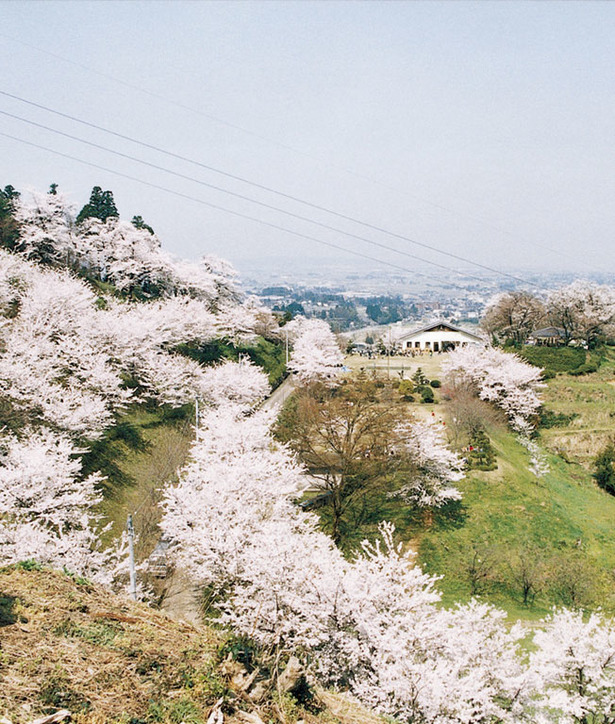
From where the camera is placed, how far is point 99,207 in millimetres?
48500

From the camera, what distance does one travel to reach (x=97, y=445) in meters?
23.8

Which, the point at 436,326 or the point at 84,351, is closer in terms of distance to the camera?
the point at 84,351

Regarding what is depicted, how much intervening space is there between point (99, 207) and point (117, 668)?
49.9 metres

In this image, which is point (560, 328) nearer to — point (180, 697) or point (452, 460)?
point (452, 460)

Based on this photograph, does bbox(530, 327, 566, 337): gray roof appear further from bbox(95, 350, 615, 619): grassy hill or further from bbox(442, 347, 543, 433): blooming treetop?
bbox(95, 350, 615, 619): grassy hill

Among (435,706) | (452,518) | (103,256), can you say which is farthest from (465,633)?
(103,256)

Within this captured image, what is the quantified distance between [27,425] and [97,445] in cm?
390

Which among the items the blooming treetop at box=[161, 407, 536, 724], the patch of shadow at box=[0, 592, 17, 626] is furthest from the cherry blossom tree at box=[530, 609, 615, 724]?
the patch of shadow at box=[0, 592, 17, 626]

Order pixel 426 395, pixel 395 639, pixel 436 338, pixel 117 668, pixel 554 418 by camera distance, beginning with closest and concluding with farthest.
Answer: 1. pixel 117 668
2. pixel 395 639
3. pixel 554 418
4. pixel 426 395
5. pixel 436 338

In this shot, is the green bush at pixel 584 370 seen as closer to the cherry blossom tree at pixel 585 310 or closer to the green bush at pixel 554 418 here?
the cherry blossom tree at pixel 585 310

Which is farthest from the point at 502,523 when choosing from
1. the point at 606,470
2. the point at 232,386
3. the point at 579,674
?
the point at 232,386

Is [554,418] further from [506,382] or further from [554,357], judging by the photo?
[554,357]

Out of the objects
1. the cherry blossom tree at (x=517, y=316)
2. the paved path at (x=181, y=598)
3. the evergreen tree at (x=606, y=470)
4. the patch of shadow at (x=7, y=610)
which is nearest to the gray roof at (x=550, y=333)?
the cherry blossom tree at (x=517, y=316)

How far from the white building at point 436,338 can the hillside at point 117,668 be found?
180 feet
